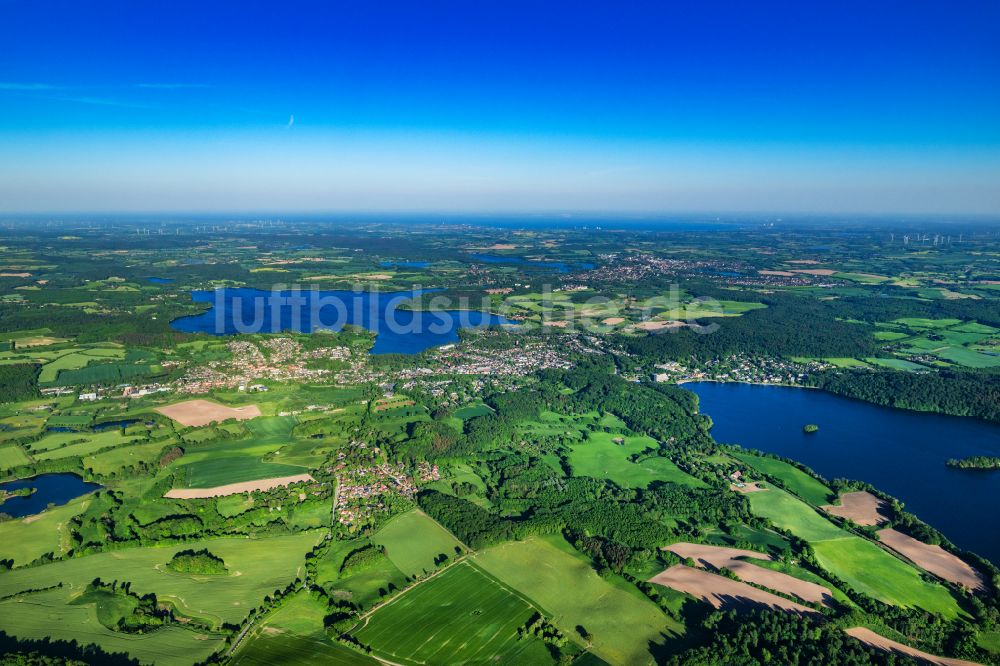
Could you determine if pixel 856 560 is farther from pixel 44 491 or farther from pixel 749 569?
pixel 44 491

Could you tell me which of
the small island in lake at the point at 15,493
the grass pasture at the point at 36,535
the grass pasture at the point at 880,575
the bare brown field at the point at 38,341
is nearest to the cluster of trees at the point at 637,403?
the grass pasture at the point at 880,575

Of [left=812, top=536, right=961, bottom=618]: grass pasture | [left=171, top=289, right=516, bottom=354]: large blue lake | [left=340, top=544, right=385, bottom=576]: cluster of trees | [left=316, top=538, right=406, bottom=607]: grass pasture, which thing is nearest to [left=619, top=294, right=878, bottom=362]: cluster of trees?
[left=171, top=289, right=516, bottom=354]: large blue lake

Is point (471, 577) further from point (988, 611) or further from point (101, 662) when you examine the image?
point (988, 611)

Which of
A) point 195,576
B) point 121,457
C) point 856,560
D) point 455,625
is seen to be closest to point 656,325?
point 856,560

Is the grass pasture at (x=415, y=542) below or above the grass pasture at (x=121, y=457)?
below

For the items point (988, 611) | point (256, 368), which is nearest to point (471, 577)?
point (988, 611)

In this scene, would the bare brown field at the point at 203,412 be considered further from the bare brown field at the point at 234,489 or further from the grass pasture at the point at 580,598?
the grass pasture at the point at 580,598

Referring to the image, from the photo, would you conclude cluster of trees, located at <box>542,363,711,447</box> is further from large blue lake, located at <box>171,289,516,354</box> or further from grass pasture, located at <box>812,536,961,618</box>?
large blue lake, located at <box>171,289,516,354</box>
